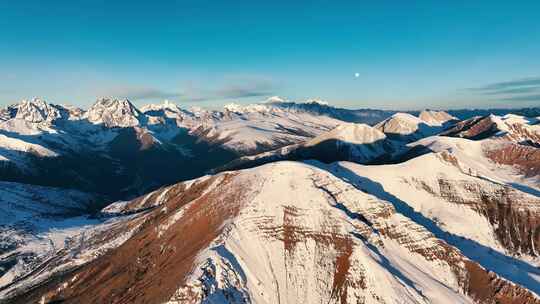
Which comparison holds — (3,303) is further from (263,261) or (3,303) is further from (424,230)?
(424,230)

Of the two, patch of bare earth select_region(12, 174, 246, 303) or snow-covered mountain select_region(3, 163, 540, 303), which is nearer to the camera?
snow-covered mountain select_region(3, 163, 540, 303)

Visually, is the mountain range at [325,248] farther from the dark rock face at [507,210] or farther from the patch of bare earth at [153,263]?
the patch of bare earth at [153,263]

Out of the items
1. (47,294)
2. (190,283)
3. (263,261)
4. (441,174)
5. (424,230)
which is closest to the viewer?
(190,283)

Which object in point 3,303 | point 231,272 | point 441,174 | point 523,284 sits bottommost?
point 3,303

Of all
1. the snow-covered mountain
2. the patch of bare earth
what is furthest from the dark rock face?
the patch of bare earth

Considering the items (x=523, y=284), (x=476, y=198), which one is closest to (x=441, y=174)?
(x=476, y=198)

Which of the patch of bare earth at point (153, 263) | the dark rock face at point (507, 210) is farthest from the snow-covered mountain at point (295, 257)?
the dark rock face at point (507, 210)

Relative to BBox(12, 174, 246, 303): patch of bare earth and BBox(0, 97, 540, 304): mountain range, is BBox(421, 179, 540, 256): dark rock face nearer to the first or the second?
BBox(0, 97, 540, 304): mountain range

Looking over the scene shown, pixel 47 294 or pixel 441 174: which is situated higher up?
pixel 441 174

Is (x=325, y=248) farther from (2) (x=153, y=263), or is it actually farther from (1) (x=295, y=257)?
(2) (x=153, y=263)
